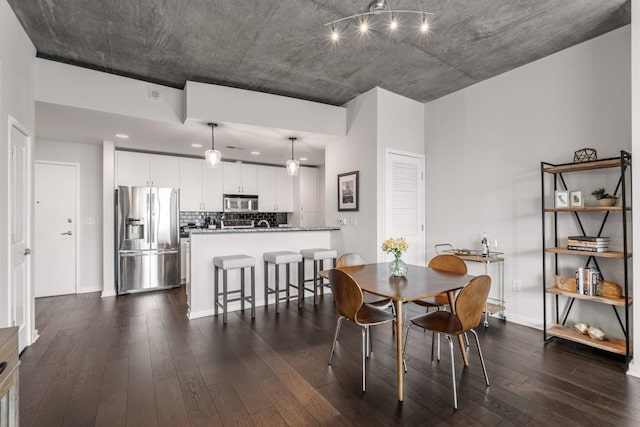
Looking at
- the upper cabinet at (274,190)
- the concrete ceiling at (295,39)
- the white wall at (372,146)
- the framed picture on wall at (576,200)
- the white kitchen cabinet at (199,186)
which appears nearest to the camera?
the concrete ceiling at (295,39)

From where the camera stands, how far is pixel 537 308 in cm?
329

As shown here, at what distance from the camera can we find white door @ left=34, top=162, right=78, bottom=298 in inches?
182

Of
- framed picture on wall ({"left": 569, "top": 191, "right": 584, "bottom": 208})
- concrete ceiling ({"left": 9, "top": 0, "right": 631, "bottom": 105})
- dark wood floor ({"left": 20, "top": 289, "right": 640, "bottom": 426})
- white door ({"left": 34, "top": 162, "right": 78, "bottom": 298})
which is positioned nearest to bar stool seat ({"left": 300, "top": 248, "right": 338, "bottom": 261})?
dark wood floor ({"left": 20, "top": 289, "right": 640, "bottom": 426})

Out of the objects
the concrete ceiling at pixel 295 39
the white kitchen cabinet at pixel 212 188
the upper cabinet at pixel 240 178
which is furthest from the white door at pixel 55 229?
the upper cabinet at pixel 240 178

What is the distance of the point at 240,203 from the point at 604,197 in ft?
17.8

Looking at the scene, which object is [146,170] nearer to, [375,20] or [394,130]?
[394,130]

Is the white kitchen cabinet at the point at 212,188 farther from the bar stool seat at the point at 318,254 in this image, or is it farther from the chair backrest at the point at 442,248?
the chair backrest at the point at 442,248

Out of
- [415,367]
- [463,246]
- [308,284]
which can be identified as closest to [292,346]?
[415,367]

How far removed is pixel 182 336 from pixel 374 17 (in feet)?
11.4

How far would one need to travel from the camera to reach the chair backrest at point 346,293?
2141mm

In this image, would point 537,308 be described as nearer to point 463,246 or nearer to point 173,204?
point 463,246

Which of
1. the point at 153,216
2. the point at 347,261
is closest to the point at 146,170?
the point at 153,216

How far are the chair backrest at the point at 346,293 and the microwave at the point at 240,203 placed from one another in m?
4.19

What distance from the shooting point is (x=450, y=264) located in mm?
2918
